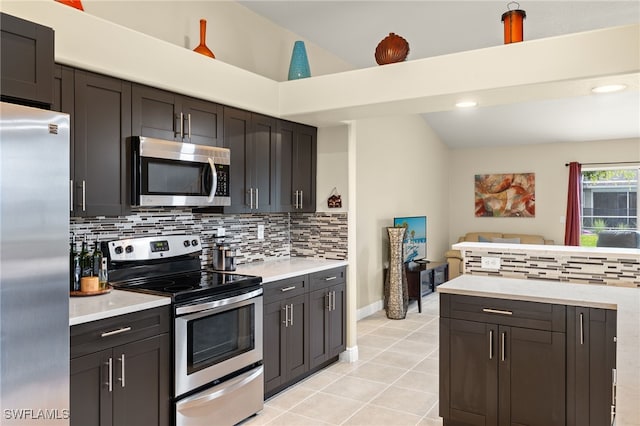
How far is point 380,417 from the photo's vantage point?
312cm

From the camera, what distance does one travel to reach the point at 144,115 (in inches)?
110

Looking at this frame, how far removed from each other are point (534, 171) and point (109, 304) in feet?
24.5

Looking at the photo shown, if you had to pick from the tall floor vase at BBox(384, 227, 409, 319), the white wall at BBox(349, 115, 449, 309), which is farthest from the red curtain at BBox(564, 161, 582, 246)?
the tall floor vase at BBox(384, 227, 409, 319)

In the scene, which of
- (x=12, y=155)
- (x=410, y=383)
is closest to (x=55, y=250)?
(x=12, y=155)

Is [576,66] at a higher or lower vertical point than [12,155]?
higher

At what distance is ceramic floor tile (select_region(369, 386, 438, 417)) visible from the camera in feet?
10.7

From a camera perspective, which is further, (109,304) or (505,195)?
(505,195)

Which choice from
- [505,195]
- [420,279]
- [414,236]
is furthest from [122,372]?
[505,195]

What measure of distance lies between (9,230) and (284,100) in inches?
96.5

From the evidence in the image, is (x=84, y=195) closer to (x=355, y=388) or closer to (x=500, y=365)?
(x=355, y=388)

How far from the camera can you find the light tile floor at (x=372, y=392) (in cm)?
309

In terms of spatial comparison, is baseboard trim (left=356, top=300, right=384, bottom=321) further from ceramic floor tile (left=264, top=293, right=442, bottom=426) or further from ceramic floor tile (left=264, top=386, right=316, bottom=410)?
ceramic floor tile (left=264, top=386, right=316, bottom=410)

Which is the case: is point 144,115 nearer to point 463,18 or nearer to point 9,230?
point 9,230

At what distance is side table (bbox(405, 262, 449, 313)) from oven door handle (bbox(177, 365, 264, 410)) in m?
→ 3.39
